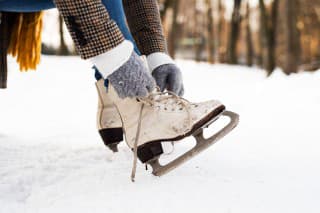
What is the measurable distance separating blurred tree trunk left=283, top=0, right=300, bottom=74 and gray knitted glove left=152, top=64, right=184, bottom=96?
197 inches

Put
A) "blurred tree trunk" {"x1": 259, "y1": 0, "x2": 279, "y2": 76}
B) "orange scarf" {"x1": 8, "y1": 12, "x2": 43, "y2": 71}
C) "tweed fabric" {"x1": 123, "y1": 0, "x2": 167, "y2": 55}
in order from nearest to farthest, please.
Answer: "tweed fabric" {"x1": 123, "y1": 0, "x2": 167, "y2": 55} → "orange scarf" {"x1": 8, "y1": 12, "x2": 43, "y2": 71} → "blurred tree trunk" {"x1": 259, "y1": 0, "x2": 279, "y2": 76}

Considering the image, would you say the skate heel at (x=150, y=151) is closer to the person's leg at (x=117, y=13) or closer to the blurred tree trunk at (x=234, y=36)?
the person's leg at (x=117, y=13)

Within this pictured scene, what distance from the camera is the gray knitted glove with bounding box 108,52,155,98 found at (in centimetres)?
97

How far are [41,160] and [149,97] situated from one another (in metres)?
0.50

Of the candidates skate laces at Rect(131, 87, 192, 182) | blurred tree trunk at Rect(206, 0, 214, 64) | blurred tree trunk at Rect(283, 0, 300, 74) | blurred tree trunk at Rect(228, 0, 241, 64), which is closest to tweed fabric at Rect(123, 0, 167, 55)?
skate laces at Rect(131, 87, 192, 182)

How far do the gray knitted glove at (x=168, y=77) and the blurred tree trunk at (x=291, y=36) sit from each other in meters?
5.01

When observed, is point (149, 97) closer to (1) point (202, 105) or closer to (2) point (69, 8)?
(1) point (202, 105)

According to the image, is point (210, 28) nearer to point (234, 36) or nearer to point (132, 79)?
point (234, 36)

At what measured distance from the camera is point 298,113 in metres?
1.83

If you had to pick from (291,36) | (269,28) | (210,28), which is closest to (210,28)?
(210,28)

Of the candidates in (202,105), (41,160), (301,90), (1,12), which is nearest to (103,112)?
(41,160)

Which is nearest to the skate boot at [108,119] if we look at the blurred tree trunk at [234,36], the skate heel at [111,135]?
the skate heel at [111,135]

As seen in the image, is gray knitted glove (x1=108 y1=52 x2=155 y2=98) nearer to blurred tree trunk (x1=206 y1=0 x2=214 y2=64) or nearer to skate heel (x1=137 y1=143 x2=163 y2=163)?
skate heel (x1=137 y1=143 x2=163 y2=163)

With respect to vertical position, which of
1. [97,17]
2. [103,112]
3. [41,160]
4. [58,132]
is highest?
[97,17]
